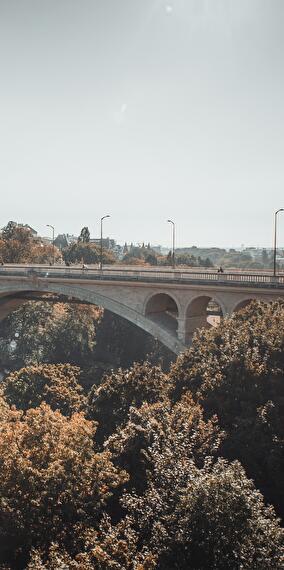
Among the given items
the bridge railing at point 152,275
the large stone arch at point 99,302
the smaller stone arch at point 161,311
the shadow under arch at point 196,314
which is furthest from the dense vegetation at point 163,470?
the smaller stone arch at point 161,311

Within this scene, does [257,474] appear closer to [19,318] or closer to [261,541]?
[261,541]

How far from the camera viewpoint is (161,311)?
43062 mm

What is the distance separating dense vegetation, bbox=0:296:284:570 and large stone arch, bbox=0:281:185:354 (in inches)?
410

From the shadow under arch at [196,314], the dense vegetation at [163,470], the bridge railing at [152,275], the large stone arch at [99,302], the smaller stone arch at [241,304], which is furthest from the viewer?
the large stone arch at [99,302]

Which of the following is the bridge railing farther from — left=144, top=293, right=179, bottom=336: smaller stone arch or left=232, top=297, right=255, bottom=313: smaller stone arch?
left=144, top=293, right=179, bottom=336: smaller stone arch

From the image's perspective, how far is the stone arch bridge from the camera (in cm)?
3503

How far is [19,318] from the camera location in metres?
62.7

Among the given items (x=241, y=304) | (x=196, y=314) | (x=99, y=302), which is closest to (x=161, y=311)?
(x=196, y=314)

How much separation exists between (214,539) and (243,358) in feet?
37.0

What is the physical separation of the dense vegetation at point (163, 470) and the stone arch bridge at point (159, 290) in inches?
217

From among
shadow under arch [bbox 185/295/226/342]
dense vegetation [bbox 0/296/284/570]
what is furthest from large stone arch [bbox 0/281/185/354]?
dense vegetation [bbox 0/296/284/570]

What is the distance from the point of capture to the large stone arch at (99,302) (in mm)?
38853

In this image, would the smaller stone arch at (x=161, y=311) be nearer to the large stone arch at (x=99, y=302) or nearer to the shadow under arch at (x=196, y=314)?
the large stone arch at (x=99, y=302)

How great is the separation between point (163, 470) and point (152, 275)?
25607 mm
